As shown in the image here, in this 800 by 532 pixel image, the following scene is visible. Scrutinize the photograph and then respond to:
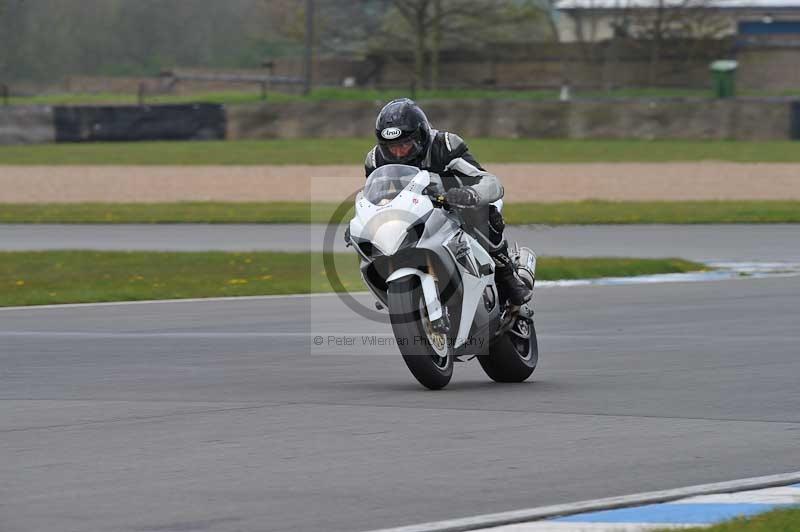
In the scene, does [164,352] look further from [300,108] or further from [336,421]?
[300,108]

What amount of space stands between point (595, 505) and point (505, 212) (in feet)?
61.8

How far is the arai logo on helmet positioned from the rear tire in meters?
1.43

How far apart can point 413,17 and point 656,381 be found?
173 feet

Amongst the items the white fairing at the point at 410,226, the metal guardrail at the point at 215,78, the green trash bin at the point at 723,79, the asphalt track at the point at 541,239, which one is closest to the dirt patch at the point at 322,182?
the asphalt track at the point at 541,239

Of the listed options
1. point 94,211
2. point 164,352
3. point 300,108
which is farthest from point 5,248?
point 300,108

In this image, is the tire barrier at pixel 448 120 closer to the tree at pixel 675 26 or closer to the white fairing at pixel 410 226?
the tree at pixel 675 26

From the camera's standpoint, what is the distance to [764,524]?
5043mm

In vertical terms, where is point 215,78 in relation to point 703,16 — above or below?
below

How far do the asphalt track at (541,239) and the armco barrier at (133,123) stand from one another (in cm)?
1697

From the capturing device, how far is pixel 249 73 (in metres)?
71.5

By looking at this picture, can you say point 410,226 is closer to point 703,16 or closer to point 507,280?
point 507,280

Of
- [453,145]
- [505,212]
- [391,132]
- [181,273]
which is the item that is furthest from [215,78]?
[391,132]

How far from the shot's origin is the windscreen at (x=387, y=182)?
8008 mm

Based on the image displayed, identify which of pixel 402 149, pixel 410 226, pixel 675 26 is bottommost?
pixel 410 226
